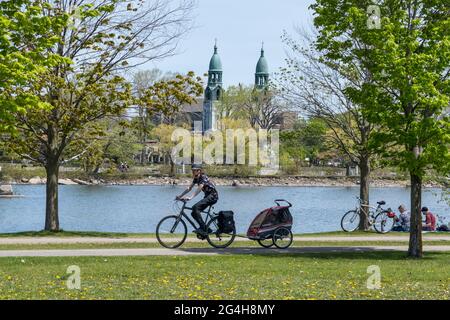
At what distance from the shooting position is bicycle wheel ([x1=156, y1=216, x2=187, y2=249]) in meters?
17.5

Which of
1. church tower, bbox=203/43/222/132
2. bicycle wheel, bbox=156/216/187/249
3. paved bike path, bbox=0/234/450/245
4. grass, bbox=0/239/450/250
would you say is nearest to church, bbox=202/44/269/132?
church tower, bbox=203/43/222/132

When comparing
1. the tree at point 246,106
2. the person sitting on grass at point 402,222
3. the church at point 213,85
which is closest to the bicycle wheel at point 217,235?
the person sitting on grass at point 402,222

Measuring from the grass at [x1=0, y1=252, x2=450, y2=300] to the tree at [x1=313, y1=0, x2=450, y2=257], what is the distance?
2.26 metres

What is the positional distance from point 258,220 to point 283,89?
1006 cm

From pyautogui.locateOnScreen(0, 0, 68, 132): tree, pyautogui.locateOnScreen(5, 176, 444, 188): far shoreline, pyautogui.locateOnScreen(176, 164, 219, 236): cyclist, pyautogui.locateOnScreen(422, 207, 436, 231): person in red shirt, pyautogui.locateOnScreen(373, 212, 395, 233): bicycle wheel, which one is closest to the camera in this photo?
pyautogui.locateOnScreen(0, 0, 68, 132): tree

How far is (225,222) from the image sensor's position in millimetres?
17766

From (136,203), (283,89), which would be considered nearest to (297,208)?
(136,203)

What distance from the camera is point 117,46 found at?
2344cm

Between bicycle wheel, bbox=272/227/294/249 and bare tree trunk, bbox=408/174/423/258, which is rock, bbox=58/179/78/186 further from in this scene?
bare tree trunk, bbox=408/174/423/258

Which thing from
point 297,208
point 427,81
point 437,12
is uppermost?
point 437,12

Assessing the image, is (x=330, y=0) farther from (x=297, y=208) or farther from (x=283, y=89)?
(x=297, y=208)

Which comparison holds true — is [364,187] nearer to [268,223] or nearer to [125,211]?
[268,223]

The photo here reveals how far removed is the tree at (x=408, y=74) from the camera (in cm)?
1633

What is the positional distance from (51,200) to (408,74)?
480 inches
